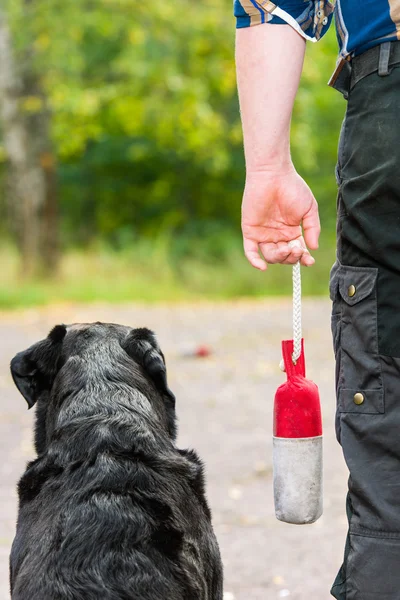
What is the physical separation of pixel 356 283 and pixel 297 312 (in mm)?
494

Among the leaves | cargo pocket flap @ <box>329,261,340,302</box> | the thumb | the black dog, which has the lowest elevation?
the leaves

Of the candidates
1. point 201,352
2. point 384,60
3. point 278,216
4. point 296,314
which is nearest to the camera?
point 384,60

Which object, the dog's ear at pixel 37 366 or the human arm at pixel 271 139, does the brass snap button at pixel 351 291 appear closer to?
→ the human arm at pixel 271 139

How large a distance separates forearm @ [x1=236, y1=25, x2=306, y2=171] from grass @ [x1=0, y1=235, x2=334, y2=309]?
1473 centimetres

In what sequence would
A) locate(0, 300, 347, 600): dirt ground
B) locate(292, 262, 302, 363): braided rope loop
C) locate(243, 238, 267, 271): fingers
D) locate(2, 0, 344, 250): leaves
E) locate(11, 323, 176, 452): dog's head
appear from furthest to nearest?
locate(2, 0, 344, 250): leaves, locate(0, 300, 347, 600): dirt ground, locate(11, 323, 176, 452): dog's head, locate(292, 262, 302, 363): braided rope loop, locate(243, 238, 267, 271): fingers

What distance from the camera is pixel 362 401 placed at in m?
2.29

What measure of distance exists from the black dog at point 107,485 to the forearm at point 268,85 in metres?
1.02

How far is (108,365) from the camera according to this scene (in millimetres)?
3232

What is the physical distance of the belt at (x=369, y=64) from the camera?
223cm

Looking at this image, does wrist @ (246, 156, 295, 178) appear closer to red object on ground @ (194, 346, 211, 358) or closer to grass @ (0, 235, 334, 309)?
red object on ground @ (194, 346, 211, 358)

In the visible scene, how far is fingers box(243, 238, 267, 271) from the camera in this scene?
260cm

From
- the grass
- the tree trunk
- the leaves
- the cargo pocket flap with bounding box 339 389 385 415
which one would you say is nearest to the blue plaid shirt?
the cargo pocket flap with bounding box 339 389 385 415

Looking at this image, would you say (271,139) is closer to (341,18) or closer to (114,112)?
(341,18)

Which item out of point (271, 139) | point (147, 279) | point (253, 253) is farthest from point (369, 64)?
point (147, 279)
